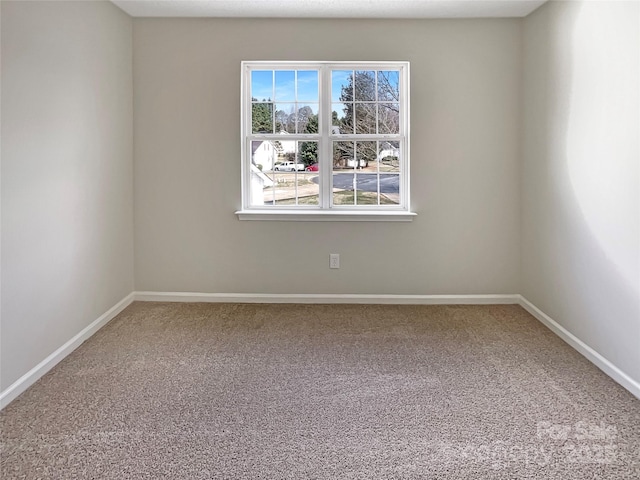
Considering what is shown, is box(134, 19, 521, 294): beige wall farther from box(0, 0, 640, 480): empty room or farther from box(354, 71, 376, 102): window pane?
box(354, 71, 376, 102): window pane

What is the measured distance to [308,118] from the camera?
391 cm

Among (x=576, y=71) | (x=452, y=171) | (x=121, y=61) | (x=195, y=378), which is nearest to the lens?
(x=195, y=378)

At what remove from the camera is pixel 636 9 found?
2.36 m

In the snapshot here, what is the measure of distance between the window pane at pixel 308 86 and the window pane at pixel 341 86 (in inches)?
5.7

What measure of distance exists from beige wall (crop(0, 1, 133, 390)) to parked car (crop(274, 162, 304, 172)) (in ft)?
4.06

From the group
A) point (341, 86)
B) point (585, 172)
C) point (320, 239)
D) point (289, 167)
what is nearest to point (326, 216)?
point (320, 239)

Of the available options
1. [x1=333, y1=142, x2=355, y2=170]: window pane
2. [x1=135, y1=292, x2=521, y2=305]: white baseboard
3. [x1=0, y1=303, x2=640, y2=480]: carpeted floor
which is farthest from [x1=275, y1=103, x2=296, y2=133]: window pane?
[x1=0, y1=303, x2=640, y2=480]: carpeted floor

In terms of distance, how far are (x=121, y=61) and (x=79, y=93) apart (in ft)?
2.44

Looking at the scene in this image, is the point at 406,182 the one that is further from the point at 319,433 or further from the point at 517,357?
the point at 319,433

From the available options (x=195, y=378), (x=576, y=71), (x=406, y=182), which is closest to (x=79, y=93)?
(x=195, y=378)

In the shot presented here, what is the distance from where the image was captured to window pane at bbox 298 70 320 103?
3.87 m

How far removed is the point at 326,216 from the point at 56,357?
2.17 metres

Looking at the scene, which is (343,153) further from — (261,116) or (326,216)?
(261,116)

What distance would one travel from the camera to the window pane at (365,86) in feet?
12.7
